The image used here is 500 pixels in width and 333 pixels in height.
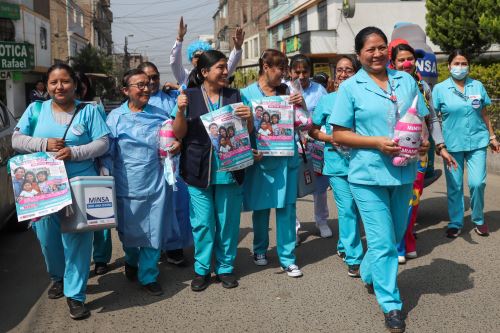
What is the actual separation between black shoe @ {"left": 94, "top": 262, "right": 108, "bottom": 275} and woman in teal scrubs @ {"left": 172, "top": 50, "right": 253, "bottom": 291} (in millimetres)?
973

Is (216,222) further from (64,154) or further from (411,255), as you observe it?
(411,255)

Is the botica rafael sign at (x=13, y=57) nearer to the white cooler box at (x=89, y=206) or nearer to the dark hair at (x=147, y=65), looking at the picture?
the dark hair at (x=147, y=65)

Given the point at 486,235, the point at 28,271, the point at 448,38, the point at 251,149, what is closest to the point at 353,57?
Result: the point at 251,149

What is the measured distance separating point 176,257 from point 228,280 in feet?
2.78

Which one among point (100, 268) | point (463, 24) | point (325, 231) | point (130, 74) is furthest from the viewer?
point (463, 24)

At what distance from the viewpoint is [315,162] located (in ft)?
17.6

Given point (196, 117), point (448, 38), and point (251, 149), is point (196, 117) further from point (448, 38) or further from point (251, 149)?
point (448, 38)

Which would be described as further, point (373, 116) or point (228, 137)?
point (228, 137)

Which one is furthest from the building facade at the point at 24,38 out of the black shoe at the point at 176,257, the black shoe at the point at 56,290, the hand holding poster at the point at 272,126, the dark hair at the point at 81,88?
the hand holding poster at the point at 272,126

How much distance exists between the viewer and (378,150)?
3.51 m

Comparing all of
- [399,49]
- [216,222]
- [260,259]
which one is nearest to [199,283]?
[216,222]

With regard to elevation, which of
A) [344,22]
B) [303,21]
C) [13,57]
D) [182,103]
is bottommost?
[182,103]

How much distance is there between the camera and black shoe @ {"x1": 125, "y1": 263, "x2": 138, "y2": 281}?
A: 4.67m

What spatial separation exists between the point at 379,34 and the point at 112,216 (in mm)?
2234
